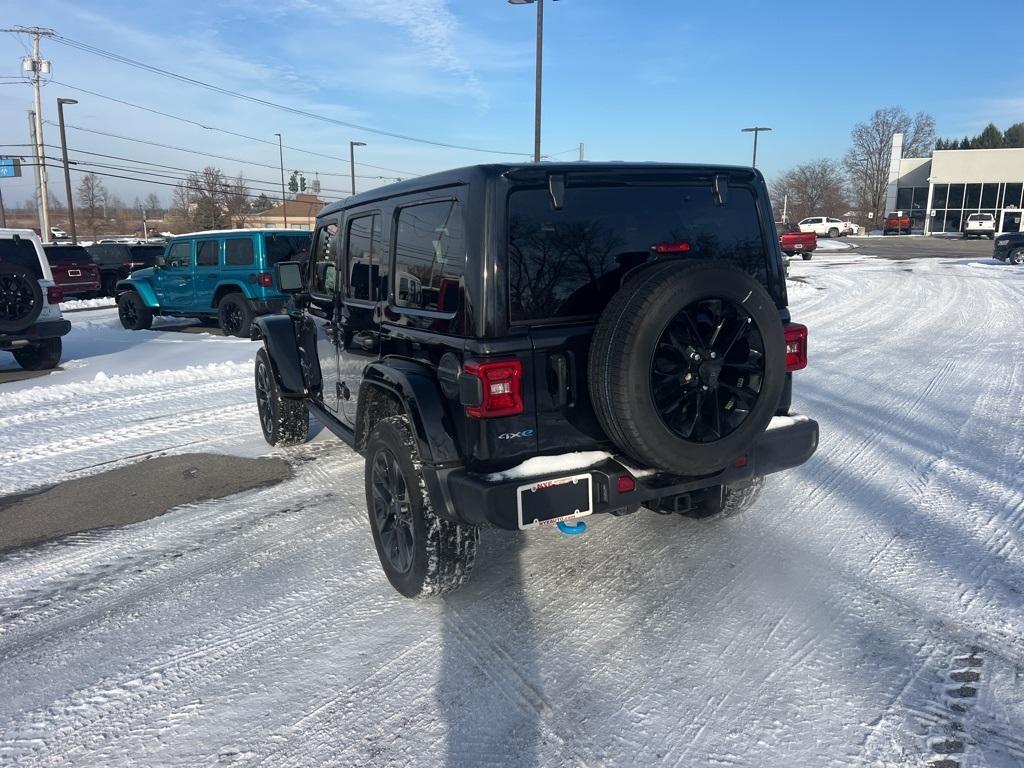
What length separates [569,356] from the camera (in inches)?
121

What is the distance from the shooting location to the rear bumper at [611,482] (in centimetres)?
289

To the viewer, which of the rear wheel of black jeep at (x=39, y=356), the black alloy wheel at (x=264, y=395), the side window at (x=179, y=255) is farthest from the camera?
the side window at (x=179, y=255)

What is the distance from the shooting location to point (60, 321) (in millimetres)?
9523

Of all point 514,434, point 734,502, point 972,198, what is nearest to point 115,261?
point 734,502

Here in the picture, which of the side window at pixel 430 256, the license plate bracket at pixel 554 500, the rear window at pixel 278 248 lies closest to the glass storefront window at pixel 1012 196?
the rear window at pixel 278 248

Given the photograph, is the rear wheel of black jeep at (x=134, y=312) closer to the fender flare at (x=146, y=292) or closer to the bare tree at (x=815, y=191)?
the fender flare at (x=146, y=292)

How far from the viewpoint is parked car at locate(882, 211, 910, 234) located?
5444 cm

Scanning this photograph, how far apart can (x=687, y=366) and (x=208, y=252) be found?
40.0 feet

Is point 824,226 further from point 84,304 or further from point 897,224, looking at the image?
point 84,304

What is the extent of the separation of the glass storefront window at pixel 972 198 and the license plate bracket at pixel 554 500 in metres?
62.5

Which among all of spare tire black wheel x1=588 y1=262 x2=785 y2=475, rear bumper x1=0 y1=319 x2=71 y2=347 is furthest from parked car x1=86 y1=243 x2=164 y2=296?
spare tire black wheel x1=588 y1=262 x2=785 y2=475

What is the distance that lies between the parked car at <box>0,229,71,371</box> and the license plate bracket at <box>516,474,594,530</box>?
8422mm

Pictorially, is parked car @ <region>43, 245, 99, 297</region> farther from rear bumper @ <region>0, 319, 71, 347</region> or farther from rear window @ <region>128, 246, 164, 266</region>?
rear bumper @ <region>0, 319, 71, 347</region>

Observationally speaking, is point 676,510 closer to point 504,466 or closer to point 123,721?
point 504,466
